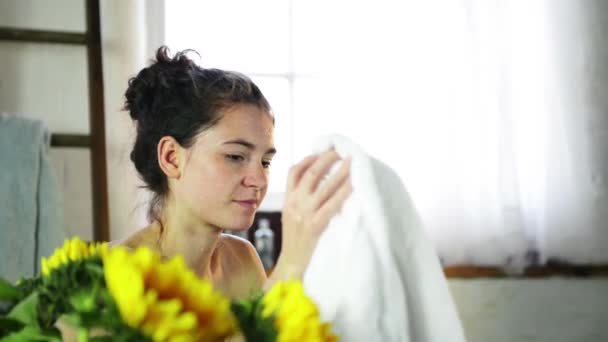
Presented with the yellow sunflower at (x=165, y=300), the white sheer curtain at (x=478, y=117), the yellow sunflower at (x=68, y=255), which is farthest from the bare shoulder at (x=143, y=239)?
the yellow sunflower at (x=165, y=300)

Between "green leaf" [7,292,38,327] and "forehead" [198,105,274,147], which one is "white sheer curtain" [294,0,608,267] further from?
"green leaf" [7,292,38,327]

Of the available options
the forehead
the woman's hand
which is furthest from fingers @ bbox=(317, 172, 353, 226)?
the forehead

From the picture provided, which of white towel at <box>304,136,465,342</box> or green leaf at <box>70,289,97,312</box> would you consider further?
white towel at <box>304,136,465,342</box>

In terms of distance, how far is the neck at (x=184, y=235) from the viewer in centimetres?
99

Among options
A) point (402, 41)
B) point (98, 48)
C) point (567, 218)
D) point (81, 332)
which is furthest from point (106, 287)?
point (567, 218)

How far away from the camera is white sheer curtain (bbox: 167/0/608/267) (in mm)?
1317

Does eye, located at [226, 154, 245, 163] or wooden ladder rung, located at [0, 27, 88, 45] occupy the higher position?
wooden ladder rung, located at [0, 27, 88, 45]

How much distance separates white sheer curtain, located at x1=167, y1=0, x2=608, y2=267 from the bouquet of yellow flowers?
1.07 meters

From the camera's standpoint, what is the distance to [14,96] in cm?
121

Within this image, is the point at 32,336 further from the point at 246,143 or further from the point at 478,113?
the point at 478,113

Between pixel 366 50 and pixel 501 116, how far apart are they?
327 mm

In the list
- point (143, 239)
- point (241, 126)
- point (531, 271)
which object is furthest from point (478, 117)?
point (143, 239)

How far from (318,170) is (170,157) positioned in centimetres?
52

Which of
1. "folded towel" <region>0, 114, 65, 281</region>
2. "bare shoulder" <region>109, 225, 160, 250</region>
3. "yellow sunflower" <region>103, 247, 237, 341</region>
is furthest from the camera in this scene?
"folded towel" <region>0, 114, 65, 281</region>
